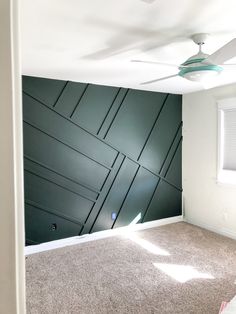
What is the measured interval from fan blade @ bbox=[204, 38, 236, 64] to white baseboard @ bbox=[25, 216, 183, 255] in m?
2.96

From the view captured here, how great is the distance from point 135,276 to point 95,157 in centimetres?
175

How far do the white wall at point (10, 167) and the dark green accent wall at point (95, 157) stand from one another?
9.90 ft

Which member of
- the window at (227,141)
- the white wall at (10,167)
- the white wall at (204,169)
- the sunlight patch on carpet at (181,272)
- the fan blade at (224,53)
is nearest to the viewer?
the white wall at (10,167)

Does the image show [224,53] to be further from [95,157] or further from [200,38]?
[95,157]

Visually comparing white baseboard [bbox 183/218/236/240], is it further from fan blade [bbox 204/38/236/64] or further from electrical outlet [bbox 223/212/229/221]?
fan blade [bbox 204/38/236/64]

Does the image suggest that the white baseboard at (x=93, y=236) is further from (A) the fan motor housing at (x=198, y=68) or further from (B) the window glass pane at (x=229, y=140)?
(A) the fan motor housing at (x=198, y=68)

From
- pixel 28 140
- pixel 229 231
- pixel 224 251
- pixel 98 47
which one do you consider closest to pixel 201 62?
pixel 98 47

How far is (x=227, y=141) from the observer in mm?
4047

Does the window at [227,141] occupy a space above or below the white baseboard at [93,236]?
above

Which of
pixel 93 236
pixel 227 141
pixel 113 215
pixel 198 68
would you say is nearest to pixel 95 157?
pixel 113 215

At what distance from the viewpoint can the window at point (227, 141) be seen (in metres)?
3.94

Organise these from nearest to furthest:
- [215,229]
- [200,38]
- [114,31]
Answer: [114,31] → [200,38] → [215,229]

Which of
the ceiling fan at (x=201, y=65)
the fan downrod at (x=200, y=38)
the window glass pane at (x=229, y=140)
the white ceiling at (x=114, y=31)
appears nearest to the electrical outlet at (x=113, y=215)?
the window glass pane at (x=229, y=140)

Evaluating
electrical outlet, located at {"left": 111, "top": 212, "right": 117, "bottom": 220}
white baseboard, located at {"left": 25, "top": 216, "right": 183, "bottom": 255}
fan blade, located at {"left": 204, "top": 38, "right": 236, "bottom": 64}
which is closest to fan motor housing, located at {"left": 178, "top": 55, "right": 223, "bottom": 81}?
fan blade, located at {"left": 204, "top": 38, "right": 236, "bottom": 64}
